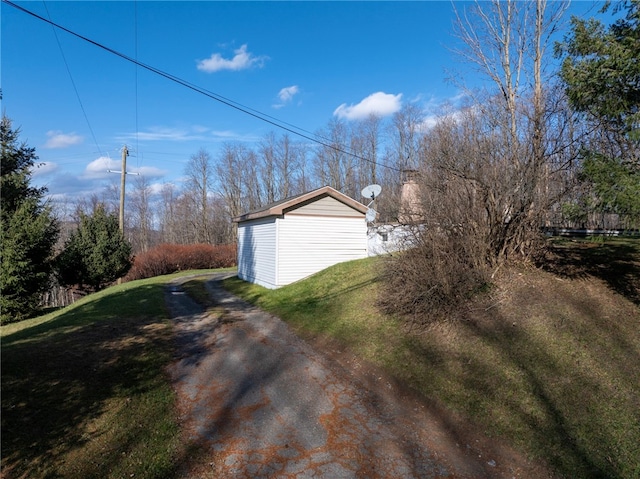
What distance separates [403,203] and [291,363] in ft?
13.4

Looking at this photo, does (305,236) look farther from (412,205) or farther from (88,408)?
(88,408)

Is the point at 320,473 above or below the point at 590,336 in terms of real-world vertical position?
below

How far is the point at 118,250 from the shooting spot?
68.4ft

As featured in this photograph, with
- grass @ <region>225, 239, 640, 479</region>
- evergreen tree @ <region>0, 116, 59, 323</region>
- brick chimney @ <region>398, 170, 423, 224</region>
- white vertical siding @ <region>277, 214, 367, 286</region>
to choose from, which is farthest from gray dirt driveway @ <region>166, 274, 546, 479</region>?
evergreen tree @ <region>0, 116, 59, 323</region>

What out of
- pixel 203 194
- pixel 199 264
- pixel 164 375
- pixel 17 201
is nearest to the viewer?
pixel 164 375

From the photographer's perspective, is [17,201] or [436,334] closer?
[436,334]

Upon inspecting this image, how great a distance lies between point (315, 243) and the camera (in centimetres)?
1401

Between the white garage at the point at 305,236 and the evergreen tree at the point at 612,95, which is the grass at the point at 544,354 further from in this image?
the white garage at the point at 305,236

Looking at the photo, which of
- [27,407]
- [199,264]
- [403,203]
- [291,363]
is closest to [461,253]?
[403,203]

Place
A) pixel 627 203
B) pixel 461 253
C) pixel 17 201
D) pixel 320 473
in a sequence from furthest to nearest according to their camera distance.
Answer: pixel 17 201 < pixel 461 253 < pixel 627 203 < pixel 320 473

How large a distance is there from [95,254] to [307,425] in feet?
65.3

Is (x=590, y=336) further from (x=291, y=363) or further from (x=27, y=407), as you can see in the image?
(x=27, y=407)

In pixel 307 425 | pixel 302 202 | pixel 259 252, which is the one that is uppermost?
pixel 302 202

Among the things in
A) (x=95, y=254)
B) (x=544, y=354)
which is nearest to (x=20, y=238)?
(x=95, y=254)
